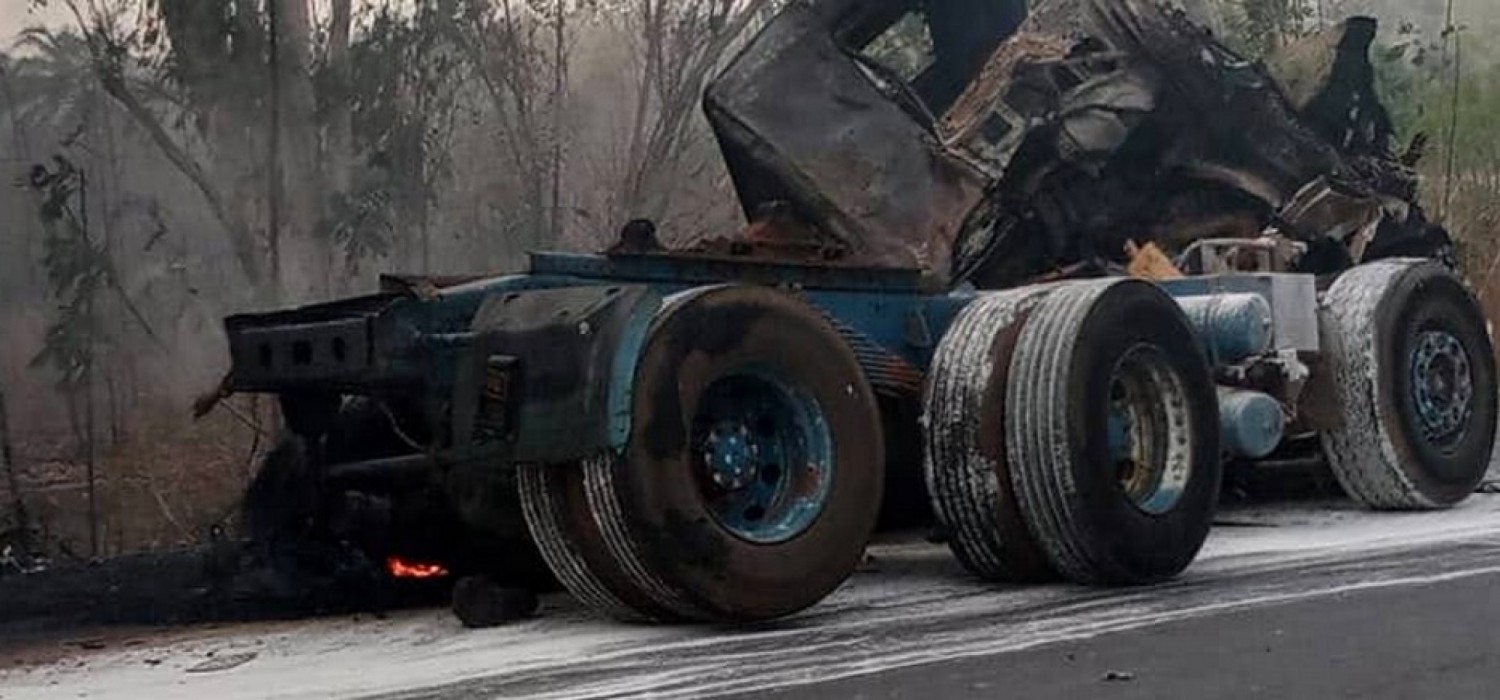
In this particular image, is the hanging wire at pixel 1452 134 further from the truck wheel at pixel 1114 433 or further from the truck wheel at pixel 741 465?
the truck wheel at pixel 741 465

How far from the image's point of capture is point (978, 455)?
7875 millimetres

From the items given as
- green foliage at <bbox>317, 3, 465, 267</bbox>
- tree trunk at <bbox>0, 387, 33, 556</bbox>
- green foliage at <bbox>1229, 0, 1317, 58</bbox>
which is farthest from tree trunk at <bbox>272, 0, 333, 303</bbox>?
green foliage at <bbox>1229, 0, 1317, 58</bbox>

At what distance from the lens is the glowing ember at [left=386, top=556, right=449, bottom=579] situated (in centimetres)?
857

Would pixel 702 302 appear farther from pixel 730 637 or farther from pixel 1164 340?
pixel 1164 340

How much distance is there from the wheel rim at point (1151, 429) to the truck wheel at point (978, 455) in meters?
0.52

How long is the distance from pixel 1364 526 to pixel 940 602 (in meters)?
2.96

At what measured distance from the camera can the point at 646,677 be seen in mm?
6273

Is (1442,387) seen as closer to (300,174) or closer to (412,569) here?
(412,569)

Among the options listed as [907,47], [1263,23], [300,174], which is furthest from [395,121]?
[1263,23]

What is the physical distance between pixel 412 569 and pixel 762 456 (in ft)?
5.73

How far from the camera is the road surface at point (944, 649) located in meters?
5.98

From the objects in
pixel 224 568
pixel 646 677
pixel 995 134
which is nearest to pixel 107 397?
pixel 224 568

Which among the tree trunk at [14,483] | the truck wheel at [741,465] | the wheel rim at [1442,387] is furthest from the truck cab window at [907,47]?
the tree trunk at [14,483]

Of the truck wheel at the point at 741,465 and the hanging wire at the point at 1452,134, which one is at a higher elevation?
the hanging wire at the point at 1452,134
